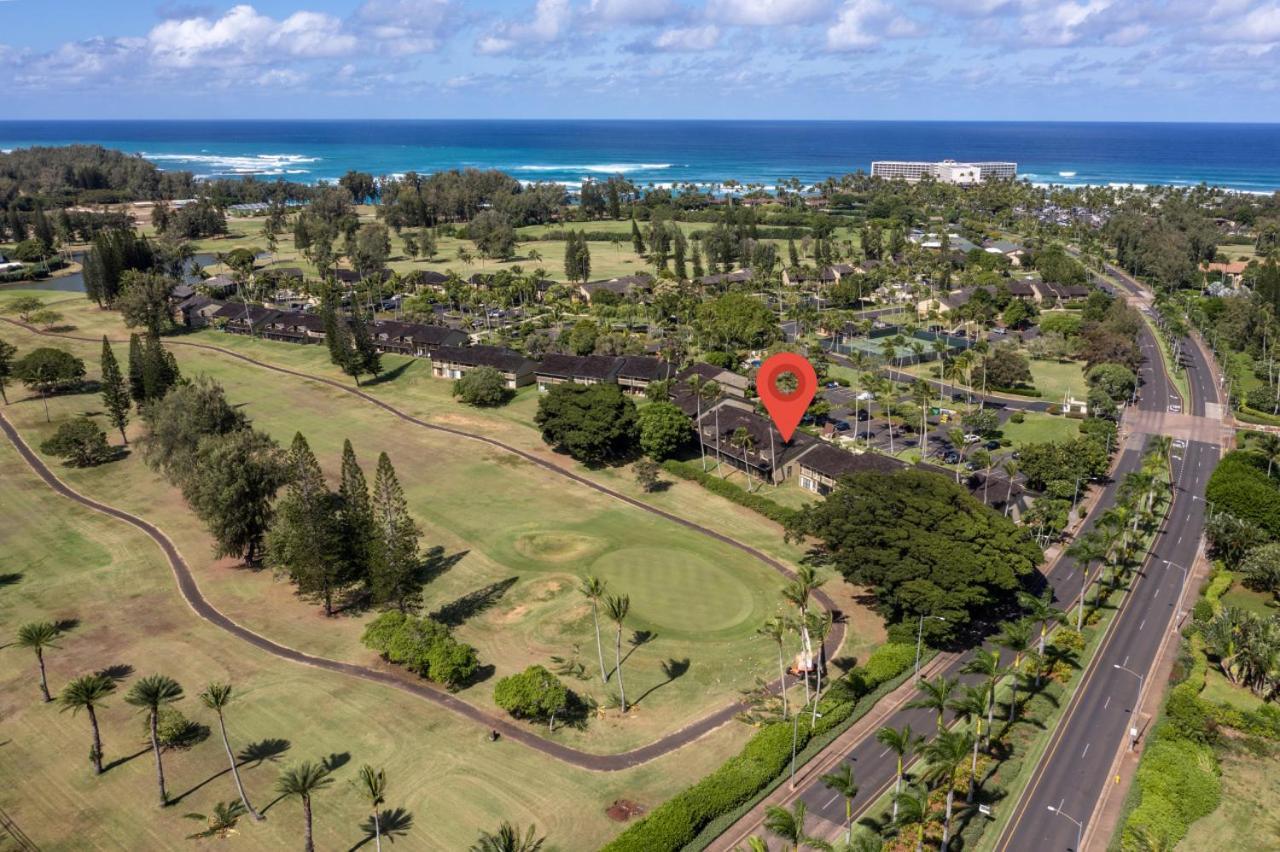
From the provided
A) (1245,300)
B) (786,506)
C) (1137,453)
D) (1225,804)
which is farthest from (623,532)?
Answer: (1245,300)

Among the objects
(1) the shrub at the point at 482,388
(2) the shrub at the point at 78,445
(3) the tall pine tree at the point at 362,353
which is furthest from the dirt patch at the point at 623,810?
(3) the tall pine tree at the point at 362,353

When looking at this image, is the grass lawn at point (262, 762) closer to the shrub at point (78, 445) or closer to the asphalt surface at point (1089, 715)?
the asphalt surface at point (1089, 715)

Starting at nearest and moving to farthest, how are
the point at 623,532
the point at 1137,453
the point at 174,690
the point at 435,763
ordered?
the point at 435,763
the point at 174,690
the point at 623,532
the point at 1137,453

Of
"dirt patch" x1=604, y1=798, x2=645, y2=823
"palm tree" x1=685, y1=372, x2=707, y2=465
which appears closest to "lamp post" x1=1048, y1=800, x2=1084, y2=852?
"dirt patch" x1=604, y1=798, x2=645, y2=823

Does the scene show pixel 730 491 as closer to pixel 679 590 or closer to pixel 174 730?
pixel 679 590

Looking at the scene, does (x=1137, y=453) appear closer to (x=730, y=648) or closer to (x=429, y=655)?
(x=730, y=648)

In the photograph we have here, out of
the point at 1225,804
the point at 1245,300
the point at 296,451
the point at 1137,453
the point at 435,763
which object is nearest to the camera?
the point at 1225,804
